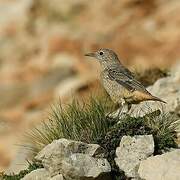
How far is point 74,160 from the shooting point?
9898 mm

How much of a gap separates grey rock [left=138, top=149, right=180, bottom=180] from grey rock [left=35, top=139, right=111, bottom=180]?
0.58 meters

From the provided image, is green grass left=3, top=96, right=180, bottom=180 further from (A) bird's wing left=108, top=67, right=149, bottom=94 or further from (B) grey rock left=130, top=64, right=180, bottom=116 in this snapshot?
(B) grey rock left=130, top=64, right=180, bottom=116

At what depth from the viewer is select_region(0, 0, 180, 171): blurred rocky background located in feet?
116

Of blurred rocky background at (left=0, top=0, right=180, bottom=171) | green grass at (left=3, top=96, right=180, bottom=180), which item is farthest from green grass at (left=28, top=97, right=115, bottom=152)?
blurred rocky background at (left=0, top=0, right=180, bottom=171)

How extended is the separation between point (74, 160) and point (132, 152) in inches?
38.8

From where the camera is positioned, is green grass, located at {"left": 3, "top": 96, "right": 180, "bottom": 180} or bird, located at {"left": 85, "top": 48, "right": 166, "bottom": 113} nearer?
green grass, located at {"left": 3, "top": 96, "right": 180, "bottom": 180}

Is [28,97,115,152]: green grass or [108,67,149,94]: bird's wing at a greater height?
[108,67,149,94]: bird's wing

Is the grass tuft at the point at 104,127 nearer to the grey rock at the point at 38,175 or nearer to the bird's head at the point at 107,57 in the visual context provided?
the grey rock at the point at 38,175

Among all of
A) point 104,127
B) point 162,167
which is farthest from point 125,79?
point 162,167

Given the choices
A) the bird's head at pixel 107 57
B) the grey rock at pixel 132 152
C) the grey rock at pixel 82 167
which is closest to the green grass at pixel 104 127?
the grey rock at pixel 132 152

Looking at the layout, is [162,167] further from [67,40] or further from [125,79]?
[67,40]

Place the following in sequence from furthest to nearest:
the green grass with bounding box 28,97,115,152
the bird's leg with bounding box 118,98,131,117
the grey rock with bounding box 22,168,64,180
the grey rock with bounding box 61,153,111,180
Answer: the bird's leg with bounding box 118,98,131,117, the green grass with bounding box 28,97,115,152, the grey rock with bounding box 22,168,64,180, the grey rock with bounding box 61,153,111,180

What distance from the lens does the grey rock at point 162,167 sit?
9.58 meters

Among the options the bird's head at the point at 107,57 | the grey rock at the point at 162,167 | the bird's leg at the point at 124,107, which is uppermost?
the bird's head at the point at 107,57
